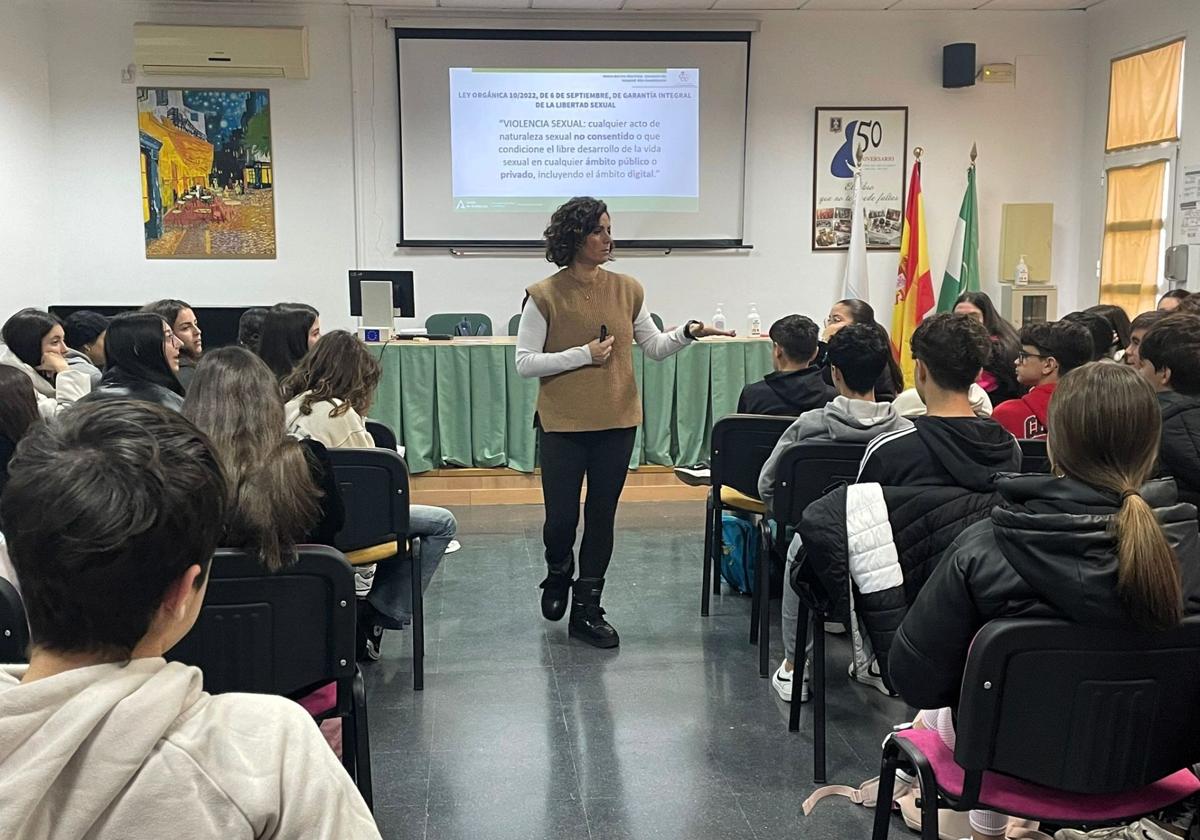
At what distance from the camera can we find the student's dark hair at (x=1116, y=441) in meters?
1.53

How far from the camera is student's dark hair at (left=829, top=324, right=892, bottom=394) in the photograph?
117 inches

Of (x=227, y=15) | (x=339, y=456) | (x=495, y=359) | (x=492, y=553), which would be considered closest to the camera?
(x=339, y=456)

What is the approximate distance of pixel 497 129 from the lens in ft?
23.4

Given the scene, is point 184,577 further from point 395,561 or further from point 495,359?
point 495,359

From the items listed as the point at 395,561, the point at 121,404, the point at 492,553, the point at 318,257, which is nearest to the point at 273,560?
the point at 121,404

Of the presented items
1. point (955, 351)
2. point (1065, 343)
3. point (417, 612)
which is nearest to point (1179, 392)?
point (955, 351)

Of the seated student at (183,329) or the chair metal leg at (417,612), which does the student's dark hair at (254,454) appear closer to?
the chair metal leg at (417,612)

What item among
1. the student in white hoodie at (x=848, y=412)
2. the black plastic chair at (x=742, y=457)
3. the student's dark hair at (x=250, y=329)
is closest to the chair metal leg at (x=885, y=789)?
the student in white hoodie at (x=848, y=412)

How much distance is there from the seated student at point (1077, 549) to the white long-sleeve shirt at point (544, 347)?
180 cm

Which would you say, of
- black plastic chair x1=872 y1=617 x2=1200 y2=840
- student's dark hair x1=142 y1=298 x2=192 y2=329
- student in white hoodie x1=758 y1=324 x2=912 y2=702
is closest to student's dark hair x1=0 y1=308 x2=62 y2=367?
student's dark hair x1=142 y1=298 x2=192 y2=329

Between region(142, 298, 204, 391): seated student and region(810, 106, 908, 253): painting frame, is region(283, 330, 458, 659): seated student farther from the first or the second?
region(810, 106, 908, 253): painting frame

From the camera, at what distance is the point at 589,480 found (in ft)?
11.8

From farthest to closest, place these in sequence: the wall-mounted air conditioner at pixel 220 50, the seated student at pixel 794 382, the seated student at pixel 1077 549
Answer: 1. the wall-mounted air conditioner at pixel 220 50
2. the seated student at pixel 794 382
3. the seated student at pixel 1077 549

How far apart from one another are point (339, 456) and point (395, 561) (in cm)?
45
